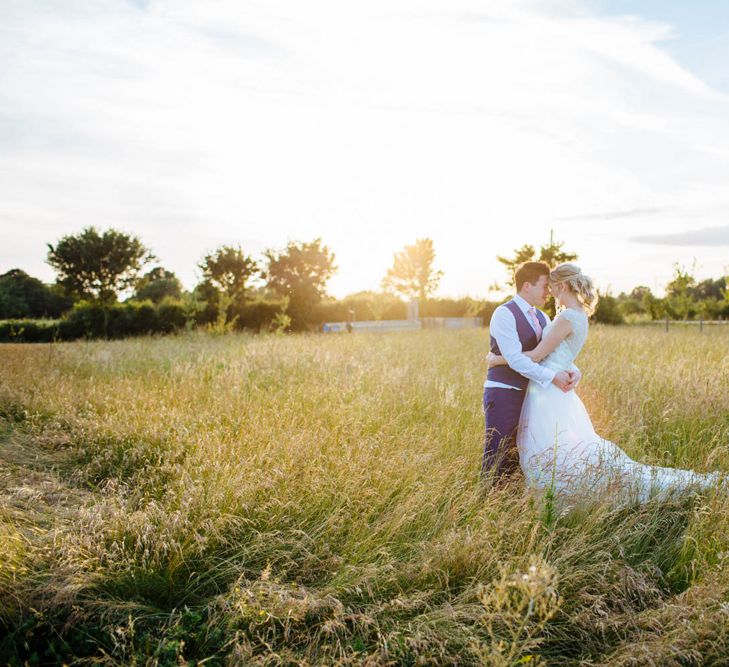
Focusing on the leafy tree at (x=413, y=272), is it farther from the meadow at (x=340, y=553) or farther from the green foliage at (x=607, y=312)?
the meadow at (x=340, y=553)

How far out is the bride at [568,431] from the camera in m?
4.09

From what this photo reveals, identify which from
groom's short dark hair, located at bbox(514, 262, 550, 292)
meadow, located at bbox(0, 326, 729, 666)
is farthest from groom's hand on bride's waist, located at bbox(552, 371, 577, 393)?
meadow, located at bbox(0, 326, 729, 666)

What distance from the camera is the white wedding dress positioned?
3.95m

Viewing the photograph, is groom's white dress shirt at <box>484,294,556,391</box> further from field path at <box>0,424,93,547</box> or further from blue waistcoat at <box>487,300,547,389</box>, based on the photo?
field path at <box>0,424,93,547</box>

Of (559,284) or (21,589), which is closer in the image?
(21,589)

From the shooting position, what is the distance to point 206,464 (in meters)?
4.17

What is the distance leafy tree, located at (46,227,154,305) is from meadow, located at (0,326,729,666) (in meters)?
27.4

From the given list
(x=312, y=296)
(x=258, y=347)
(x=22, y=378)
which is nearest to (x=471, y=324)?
(x=312, y=296)

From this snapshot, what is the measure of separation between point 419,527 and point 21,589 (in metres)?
2.26

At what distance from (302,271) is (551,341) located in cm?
2736

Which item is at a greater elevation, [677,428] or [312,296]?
[312,296]

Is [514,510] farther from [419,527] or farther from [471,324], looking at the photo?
[471,324]

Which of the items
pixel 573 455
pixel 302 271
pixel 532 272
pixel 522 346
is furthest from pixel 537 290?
pixel 302 271

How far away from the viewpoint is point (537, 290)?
443cm
